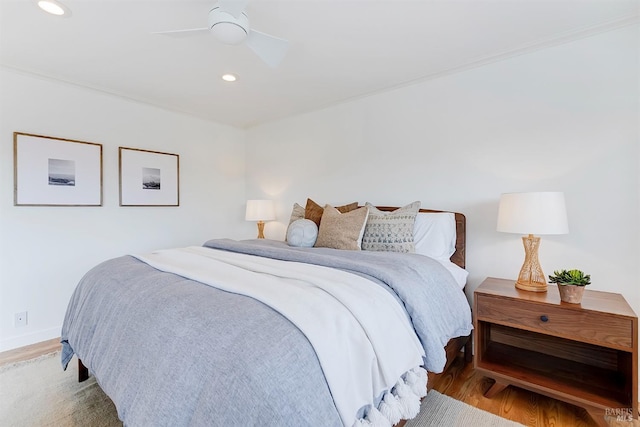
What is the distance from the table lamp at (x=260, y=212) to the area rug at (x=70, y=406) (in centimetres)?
208

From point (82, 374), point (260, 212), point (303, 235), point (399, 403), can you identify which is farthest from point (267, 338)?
point (260, 212)

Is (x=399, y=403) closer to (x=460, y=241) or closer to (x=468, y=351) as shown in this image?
(x=468, y=351)

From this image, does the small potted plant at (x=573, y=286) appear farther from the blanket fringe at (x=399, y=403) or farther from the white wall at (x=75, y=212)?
the white wall at (x=75, y=212)

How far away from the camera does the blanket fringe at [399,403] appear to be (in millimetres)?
1010

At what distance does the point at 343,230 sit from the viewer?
2.35 m

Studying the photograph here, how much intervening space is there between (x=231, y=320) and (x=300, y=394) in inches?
12.9

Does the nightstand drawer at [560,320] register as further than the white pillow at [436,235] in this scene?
No

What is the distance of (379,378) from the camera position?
1070 millimetres

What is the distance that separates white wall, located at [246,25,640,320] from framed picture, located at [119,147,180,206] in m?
1.90

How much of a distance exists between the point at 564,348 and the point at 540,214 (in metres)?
0.98

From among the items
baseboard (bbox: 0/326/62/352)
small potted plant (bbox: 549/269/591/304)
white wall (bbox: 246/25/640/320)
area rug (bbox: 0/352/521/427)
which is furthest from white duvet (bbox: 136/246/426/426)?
baseboard (bbox: 0/326/62/352)

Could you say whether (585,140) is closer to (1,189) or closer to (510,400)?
(510,400)

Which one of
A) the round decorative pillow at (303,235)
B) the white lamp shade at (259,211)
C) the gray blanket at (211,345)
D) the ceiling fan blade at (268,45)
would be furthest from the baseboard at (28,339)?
the ceiling fan blade at (268,45)

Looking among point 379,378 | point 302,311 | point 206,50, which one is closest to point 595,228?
point 379,378
